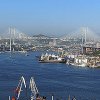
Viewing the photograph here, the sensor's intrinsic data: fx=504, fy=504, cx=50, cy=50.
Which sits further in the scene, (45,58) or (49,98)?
(45,58)

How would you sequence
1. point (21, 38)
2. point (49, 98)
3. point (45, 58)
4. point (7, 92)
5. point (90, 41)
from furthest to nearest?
1. point (21, 38)
2. point (90, 41)
3. point (45, 58)
4. point (7, 92)
5. point (49, 98)

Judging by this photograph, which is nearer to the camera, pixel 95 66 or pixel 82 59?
pixel 95 66

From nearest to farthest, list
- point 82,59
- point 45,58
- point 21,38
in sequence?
point 82,59 < point 45,58 < point 21,38

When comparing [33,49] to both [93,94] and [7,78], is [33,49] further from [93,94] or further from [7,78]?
[93,94]

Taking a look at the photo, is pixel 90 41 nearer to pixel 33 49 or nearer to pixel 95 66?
pixel 33 49

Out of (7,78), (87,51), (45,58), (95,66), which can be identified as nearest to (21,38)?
(87,51)

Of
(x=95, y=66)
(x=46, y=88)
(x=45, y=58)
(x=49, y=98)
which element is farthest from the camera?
(x=45, y=58)

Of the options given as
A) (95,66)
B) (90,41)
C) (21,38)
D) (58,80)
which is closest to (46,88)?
(58,80)

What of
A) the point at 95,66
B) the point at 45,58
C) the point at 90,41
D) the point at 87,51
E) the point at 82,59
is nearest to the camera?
the point at 95,66

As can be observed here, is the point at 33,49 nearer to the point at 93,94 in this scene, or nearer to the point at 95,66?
the point at 95,66
